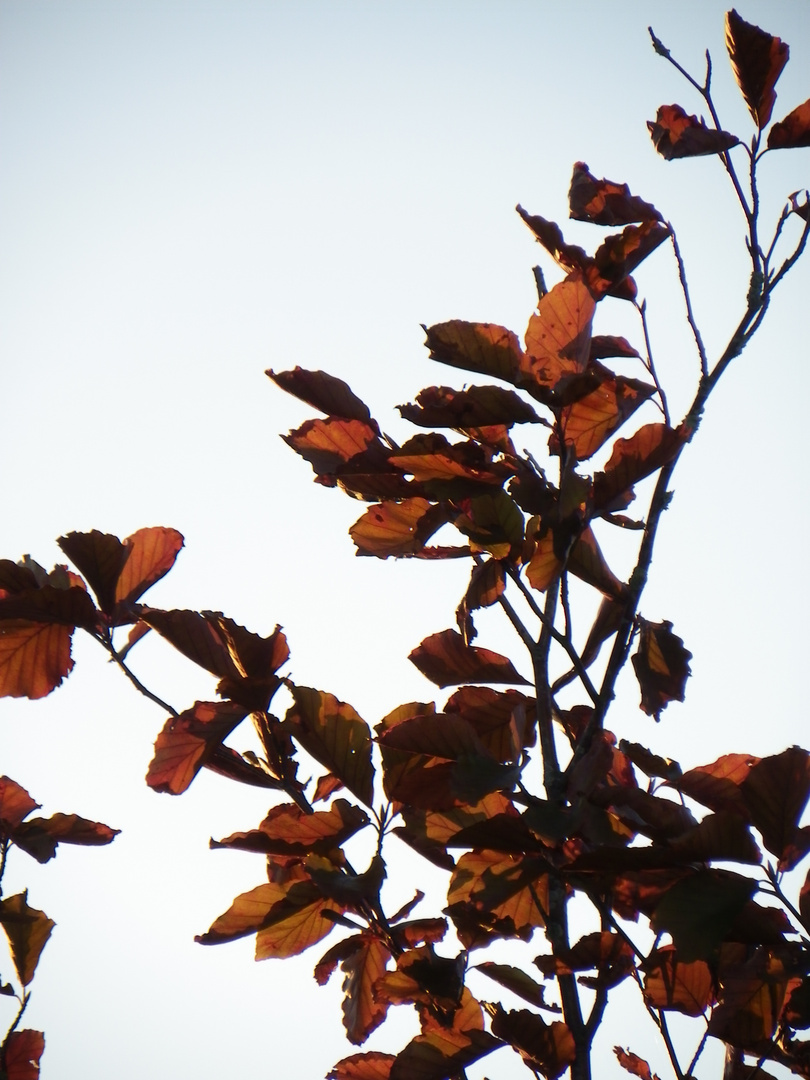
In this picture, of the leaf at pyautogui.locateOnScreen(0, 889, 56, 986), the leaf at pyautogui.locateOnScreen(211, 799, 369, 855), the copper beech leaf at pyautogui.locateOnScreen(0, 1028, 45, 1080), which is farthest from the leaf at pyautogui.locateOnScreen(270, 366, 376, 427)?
the copper beech leaf at pyautogui.locateOnScreen(0, 1028, 45, 1080)

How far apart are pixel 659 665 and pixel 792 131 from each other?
0.77m

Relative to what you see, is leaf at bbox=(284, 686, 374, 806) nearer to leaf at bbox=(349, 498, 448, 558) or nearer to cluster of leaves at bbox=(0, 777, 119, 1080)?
leaf at bbox=(349, 498, 448, 558)

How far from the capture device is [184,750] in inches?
41.8

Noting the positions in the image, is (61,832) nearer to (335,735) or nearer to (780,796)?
(335,735)

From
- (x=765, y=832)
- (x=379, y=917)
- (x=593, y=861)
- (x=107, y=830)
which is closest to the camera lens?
(x=593, y=861)

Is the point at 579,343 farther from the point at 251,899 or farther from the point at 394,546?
the point at 251,899

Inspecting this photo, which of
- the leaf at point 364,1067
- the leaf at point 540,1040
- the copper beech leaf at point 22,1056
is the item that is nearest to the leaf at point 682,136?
the leaf at point 540,1040

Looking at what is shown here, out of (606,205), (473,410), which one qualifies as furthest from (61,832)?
(606,205)

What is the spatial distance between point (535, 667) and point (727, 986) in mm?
411

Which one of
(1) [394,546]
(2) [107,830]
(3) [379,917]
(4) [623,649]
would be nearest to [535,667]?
(4) [623,649]

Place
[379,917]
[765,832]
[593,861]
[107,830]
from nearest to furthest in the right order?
[593,861] → [765,832] → [379,917] → [107,830]

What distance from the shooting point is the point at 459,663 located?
45.7 inches

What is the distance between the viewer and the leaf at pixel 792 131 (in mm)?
1256

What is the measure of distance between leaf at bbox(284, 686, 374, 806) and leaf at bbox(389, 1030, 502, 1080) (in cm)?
28
